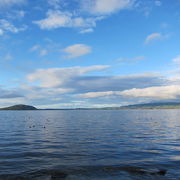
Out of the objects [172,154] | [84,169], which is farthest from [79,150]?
[172,154]

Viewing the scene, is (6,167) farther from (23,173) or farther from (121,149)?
(121,149)

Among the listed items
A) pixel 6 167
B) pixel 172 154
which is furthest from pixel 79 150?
pixel 172 154

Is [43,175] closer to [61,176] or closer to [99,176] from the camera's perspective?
[61,176]

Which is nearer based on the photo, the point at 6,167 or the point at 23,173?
the point at 23,173

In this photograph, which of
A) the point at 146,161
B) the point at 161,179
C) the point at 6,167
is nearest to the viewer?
the point at 161,179

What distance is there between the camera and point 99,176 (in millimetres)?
19531

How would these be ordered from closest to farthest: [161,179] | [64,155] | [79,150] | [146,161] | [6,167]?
1. [161,179]
2. [6,167]
3. [146,161]
4. [64,155]
5. [79,150]

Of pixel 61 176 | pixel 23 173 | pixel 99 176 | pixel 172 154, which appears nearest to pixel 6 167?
pixel 23 173

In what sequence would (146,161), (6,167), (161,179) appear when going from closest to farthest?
(161,179)
(6,167)
(146,161)

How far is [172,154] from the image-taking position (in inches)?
1142

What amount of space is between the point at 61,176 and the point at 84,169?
3085 mm

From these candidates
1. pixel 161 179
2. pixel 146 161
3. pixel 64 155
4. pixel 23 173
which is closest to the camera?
pixel 161 179

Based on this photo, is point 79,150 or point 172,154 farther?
point 79,150

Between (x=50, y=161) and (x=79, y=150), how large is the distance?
6860 mm
